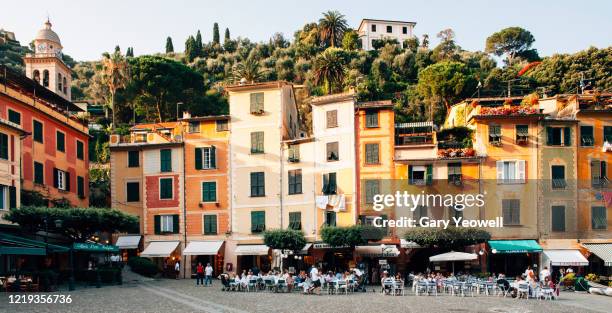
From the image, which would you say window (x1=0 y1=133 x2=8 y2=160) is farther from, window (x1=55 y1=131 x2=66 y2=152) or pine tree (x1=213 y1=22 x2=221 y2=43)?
pine tree (x1=213 y1=22 x2=221 y2=43)

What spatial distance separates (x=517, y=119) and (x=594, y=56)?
55996mm

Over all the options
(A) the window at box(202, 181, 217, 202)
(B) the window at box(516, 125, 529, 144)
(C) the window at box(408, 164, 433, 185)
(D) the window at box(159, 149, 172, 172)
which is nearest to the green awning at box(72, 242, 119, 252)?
(A) the window at box(202, 181, 217, 202)

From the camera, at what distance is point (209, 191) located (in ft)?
176

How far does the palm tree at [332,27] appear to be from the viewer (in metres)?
129

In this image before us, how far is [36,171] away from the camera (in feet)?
151

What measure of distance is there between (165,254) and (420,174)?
771 inches

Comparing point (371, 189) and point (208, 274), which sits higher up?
point (371, 189)

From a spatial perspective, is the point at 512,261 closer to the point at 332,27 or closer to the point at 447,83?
the point at 447,83

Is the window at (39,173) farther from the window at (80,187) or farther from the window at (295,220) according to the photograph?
the window at (295,220)

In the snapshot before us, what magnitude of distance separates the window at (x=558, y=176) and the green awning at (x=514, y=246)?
442 cm

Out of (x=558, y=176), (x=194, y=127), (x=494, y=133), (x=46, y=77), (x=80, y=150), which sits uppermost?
(x=46, y=77)

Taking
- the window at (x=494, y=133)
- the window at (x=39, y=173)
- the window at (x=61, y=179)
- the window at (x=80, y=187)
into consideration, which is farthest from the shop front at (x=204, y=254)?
the window at (x=494, y=133)

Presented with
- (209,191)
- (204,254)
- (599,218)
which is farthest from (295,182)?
(599,218)

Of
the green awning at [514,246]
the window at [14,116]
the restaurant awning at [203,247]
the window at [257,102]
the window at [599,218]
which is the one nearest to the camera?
the window at [14,116]
